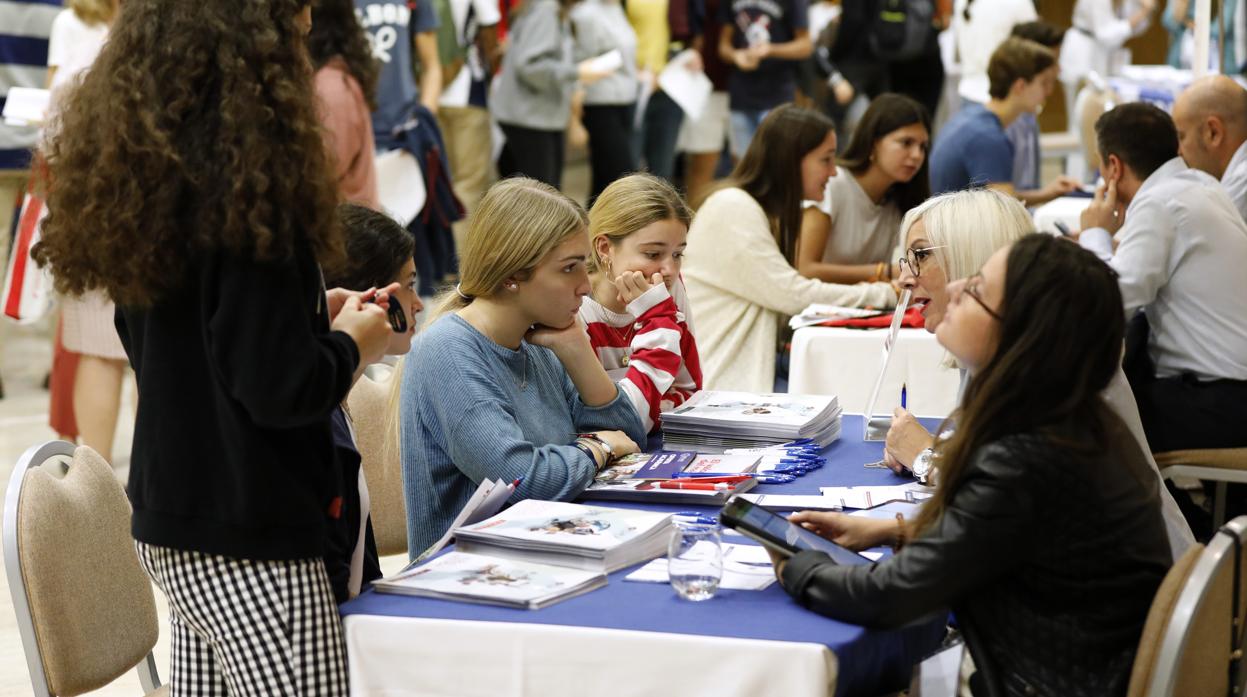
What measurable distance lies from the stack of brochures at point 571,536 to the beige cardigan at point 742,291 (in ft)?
8.22

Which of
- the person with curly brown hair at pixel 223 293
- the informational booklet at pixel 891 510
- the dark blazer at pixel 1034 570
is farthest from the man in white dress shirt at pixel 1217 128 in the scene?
the person with curly brown hair at pixel 223 293

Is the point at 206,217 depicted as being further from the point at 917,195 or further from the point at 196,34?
the point at 917,195

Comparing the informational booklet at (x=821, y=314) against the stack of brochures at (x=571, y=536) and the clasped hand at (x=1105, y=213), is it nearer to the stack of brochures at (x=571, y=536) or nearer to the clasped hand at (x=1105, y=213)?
the clasped hand at (x=1105, y=213)

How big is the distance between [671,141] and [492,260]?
625cm

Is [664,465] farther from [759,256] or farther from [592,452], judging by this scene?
[759,256]

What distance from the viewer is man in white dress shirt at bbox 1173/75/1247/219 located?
15.6ft

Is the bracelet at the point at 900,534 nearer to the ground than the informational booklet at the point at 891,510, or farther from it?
farther from it

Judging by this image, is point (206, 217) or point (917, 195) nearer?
point (206, 217)

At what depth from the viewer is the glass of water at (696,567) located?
202 cm

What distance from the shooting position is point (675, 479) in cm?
260

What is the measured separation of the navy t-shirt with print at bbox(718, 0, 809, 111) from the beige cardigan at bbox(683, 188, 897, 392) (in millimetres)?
4048

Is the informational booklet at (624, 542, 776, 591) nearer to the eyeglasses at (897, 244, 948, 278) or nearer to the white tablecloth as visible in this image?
the white tablecloth

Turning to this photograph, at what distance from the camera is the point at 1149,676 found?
6.25 ft

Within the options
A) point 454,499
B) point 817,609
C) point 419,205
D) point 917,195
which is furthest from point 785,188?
point 817,609
